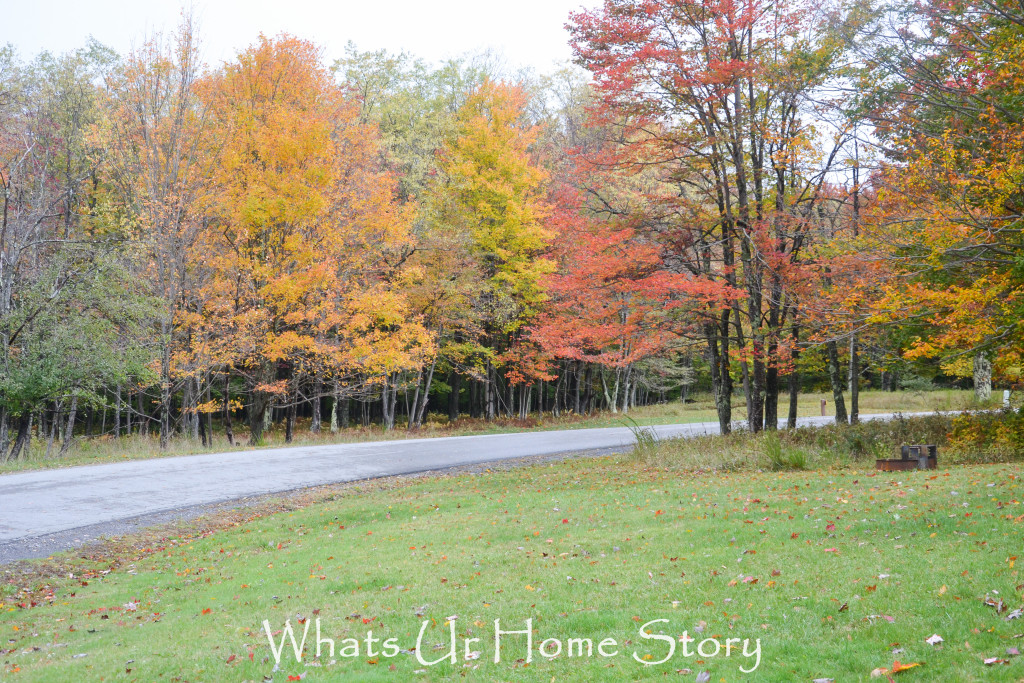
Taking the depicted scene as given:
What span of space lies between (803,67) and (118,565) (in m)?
14.8

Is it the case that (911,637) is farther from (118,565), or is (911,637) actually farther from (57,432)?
(57,432)

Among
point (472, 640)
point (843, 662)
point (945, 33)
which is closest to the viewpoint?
Result: point (843, 662)

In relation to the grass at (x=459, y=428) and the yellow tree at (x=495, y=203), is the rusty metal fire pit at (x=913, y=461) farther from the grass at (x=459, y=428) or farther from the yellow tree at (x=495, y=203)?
the yellow tree at (x=495, y=203)

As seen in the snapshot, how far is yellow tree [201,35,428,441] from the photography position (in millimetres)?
20703


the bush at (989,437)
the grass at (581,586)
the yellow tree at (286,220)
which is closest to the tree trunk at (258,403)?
the yellow tree at (286,220)

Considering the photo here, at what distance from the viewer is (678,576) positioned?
20.4 ft

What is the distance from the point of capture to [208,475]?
1472 cm

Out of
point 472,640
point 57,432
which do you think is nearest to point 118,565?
point 472,640

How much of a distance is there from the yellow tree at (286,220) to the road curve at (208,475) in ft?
12.6

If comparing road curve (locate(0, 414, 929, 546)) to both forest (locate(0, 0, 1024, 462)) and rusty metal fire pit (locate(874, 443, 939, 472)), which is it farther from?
rusty metal fire pit (locate(874, 443, 939, 472))

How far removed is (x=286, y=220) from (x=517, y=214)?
9295 millimetres

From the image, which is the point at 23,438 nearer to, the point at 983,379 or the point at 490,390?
the point at 490,390

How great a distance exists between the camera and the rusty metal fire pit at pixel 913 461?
11.5 m

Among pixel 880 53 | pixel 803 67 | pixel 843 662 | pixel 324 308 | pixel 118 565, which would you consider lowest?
pixel 118 565
